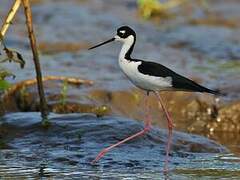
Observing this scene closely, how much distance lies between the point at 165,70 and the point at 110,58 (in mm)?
5236

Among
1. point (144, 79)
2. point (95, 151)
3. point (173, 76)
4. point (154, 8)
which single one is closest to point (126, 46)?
point (144, 79)

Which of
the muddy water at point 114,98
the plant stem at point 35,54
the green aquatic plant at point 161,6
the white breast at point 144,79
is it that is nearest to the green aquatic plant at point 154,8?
the green aquatic plant at point 161,6

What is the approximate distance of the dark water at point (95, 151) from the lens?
7883 millimetres

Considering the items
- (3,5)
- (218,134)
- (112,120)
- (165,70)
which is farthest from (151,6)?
(165,70)

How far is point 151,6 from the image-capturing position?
16.4 meters

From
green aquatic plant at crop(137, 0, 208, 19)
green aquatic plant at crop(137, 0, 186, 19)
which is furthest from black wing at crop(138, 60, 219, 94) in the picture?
green aquatic plant at crop(137, 0, 186, 19)

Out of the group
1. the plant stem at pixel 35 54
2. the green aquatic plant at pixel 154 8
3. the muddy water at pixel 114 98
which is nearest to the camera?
the muddy water at pixel 114 98

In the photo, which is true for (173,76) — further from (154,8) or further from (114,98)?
(154,8)

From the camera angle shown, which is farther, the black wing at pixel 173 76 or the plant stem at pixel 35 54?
the plant stem at pixel 35 54

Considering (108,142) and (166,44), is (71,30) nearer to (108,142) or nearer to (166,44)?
(166,44)

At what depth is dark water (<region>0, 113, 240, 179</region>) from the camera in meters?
7.88

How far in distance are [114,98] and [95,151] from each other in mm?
2519

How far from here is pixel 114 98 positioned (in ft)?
36.6

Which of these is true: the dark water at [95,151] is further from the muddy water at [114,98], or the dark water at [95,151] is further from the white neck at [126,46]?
the white neck at [126,46]
